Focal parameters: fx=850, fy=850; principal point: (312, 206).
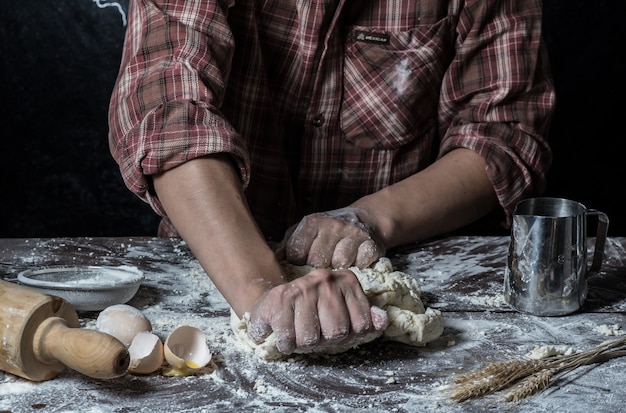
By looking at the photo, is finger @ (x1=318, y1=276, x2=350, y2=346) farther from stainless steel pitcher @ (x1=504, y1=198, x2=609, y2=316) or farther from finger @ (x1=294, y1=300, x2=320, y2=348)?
stainless steel pitcher @ (x1=504, y1=198, x2=609, y2=316)

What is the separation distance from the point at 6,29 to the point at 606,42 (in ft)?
5.77

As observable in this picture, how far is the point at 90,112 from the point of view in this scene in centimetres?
262

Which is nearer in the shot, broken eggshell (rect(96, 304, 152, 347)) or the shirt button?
broken eggshell (rect(96, 304, 152, 347))

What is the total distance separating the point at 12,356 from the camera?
41.1 inches

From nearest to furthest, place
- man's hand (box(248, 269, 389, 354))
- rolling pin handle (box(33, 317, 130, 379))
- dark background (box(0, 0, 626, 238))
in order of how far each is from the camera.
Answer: rolling pin handle (box(33, 317, 130, 379)), man's hand (box(248, 269, 389, 354)), dark background (box(0, 0, 626, 238))

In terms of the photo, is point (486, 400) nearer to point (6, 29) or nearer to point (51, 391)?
point (51, 391)

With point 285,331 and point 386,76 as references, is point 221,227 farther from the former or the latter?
point 386,76

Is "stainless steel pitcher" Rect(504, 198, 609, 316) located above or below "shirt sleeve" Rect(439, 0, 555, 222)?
below

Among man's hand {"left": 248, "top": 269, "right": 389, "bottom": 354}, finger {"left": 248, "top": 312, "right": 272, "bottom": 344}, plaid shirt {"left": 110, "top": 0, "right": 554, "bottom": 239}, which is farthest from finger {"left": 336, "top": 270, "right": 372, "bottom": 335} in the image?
plaid shirt {"left": 110, "top": 0, "right": 554, "bottom": 239}

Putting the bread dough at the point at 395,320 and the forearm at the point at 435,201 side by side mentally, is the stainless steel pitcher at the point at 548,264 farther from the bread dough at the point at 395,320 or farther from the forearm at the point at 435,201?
the forearm at the point at 435,201

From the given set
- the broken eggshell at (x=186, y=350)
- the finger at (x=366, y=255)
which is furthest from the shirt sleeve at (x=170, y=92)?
the broken eggshell at (x=186, y=350)

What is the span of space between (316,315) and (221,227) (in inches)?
11.2

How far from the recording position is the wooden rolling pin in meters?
1.01

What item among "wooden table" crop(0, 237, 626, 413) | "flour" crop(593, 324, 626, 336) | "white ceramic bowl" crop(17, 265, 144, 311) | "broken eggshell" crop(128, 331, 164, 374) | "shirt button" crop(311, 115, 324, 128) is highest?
"shirt button" crop(311, 115, 324, 128)
